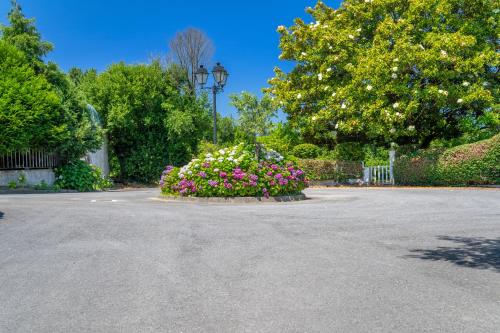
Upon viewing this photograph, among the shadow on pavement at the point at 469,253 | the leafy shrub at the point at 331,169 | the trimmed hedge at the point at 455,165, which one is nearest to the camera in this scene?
the shadow on pavement at the point at 469,253

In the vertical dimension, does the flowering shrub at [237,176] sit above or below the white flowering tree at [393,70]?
below

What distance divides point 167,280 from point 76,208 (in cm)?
786

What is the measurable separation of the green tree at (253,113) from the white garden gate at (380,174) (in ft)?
107

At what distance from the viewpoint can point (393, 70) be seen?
2234cm

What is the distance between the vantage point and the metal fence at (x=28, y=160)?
75.3 ft

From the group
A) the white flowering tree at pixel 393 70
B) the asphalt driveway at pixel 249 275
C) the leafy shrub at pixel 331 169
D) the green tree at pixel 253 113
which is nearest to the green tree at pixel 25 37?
the white flowering tree at pixel 393 70

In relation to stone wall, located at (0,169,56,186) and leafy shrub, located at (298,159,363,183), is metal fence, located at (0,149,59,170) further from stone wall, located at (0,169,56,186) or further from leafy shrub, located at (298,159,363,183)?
leafy shrub, located at (298,159,363,183)

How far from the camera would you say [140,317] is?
12.5 feet

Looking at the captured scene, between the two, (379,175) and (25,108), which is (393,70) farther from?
(25,108)

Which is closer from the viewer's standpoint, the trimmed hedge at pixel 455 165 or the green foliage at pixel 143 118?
the trimmed hedge at pixel 455 165

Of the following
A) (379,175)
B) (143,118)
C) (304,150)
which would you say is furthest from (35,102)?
(379,175)

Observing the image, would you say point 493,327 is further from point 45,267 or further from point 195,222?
point 195,222

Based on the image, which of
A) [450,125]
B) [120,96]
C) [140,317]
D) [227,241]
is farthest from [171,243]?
[120,96]

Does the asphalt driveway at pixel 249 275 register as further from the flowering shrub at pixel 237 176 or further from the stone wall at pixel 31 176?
the stone wall at pixel 31 176
